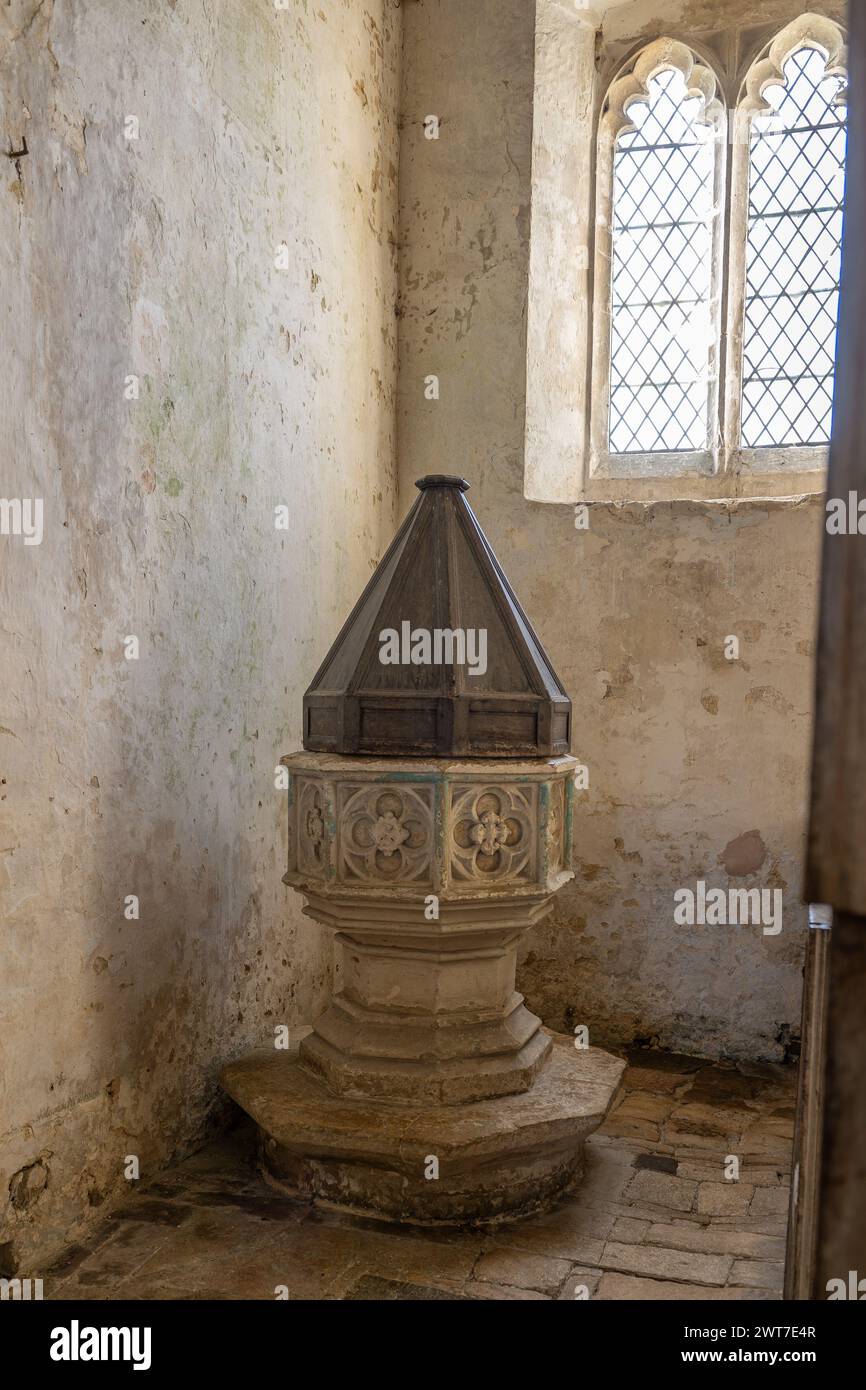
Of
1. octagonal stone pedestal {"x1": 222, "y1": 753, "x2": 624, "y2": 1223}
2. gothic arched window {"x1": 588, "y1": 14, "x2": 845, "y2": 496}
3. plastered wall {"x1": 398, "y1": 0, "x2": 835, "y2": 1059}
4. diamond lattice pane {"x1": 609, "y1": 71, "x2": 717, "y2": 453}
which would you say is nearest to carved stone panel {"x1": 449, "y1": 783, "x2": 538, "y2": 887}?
octagonal stone pedestal {"x1": 222, "y1": 753, "x2": 624, "y2": 1223}

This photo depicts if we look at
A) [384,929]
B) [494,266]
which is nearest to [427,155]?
[494,266]

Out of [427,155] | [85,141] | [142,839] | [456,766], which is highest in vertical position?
[427,155]

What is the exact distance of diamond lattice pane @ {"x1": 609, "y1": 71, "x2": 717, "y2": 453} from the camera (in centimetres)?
514

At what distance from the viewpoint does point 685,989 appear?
4566 mm

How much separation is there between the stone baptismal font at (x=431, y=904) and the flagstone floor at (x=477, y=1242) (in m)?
0.13

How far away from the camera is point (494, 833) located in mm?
3068

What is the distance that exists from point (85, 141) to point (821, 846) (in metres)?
2.96

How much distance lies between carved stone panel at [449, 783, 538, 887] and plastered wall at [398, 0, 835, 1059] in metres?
1.65

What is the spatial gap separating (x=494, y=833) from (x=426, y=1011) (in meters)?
0.57

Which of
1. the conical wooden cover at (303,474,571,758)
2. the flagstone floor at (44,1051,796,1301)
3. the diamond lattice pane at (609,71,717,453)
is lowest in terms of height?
the flagstone floor at (44,1051,796,1301)

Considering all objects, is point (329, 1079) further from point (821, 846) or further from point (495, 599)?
point (821, 846)

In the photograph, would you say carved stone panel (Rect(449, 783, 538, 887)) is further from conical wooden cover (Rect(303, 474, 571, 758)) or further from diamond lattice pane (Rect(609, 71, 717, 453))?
diamond lattice pane (Rect(609, 71, 717, 453))

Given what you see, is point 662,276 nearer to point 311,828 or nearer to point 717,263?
point 717,263

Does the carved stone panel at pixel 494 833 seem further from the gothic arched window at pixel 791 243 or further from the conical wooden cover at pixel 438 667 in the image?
the gothic arched window at pixel 791 243
